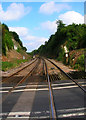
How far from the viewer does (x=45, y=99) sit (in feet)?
16.4

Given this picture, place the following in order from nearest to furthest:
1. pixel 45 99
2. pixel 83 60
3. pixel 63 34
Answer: pixel 45 99 < pixel 83 60 < pixel 63 34

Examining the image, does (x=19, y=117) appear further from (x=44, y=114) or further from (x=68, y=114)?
(x=68, y=114)

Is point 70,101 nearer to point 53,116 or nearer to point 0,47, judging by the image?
point 53,116

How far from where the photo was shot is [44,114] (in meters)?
3.74

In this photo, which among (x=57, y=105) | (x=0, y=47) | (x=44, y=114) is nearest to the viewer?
(x=44, y=114)

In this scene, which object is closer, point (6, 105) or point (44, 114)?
point (44, 114)

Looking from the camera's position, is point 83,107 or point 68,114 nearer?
point 68,114

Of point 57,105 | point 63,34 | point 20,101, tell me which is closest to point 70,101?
point 57,105

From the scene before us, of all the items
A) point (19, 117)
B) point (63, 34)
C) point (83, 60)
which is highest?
point (63, 34)

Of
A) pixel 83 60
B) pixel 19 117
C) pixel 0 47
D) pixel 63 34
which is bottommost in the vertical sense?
pixel 19 117

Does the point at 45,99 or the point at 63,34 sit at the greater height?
the point at 63,34

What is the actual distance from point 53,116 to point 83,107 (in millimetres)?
1094

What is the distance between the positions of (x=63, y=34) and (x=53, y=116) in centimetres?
4576

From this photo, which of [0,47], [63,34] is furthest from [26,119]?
[63,34]
